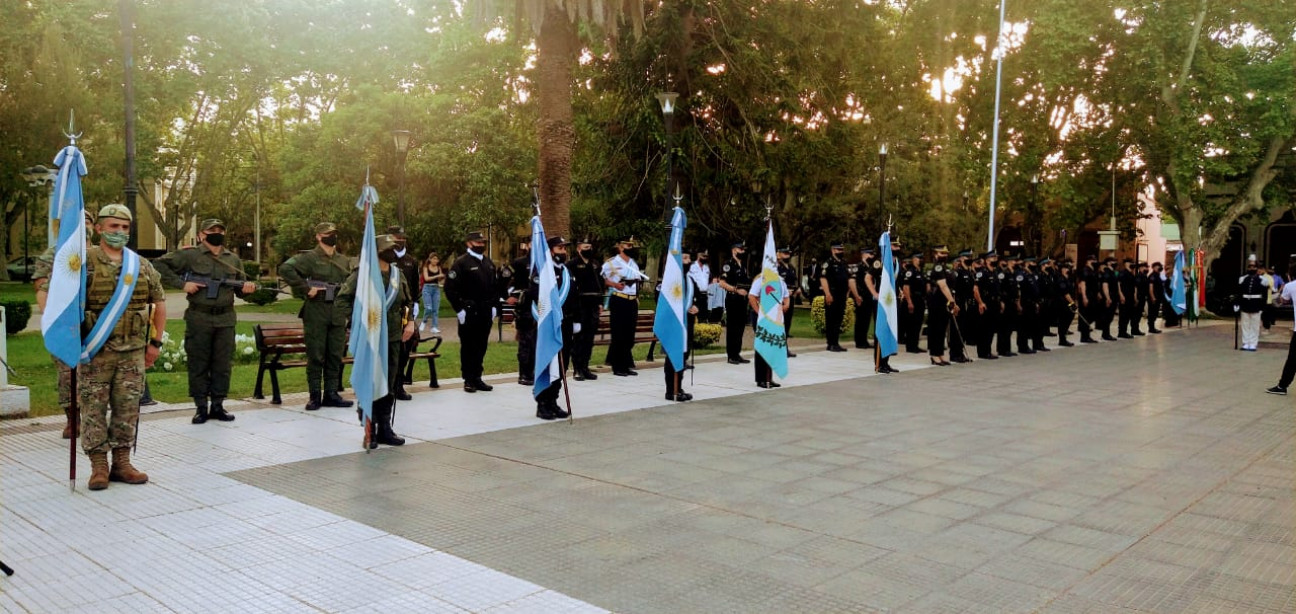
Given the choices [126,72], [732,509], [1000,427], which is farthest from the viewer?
[126,72]

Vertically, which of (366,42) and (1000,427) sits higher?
(366,42)

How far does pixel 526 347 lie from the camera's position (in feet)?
43.6

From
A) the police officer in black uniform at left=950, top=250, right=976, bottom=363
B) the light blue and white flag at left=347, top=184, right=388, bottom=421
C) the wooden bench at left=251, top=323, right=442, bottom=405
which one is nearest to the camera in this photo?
the light blue and white flag at left=347, top=184, right=388, bottom=421

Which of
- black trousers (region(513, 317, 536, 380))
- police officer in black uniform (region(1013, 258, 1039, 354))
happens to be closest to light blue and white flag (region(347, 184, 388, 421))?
black trousers (region(513, 317, 536, 380))

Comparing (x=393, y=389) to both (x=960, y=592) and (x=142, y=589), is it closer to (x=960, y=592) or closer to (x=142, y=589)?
(x=142, y=589)

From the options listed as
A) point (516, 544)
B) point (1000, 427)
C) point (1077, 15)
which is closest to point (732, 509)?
point (516, 544)

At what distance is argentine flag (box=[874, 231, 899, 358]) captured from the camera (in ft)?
50.1

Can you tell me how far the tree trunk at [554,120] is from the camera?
55.9 feet

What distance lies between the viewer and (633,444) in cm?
904

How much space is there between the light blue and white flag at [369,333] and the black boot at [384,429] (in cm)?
23

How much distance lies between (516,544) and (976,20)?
3421cm

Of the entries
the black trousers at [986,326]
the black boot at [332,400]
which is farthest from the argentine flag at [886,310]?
the black boot at [332,400]

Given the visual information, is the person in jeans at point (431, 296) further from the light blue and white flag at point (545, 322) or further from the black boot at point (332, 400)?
the light blue and white flag at point (545, 322)

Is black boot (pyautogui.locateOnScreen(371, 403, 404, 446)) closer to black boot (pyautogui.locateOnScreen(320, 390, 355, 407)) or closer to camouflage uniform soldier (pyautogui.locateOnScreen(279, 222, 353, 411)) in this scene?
camouflage uniform soldier (pyautogui.locateOnScreen(279, 222, 353, 411))
